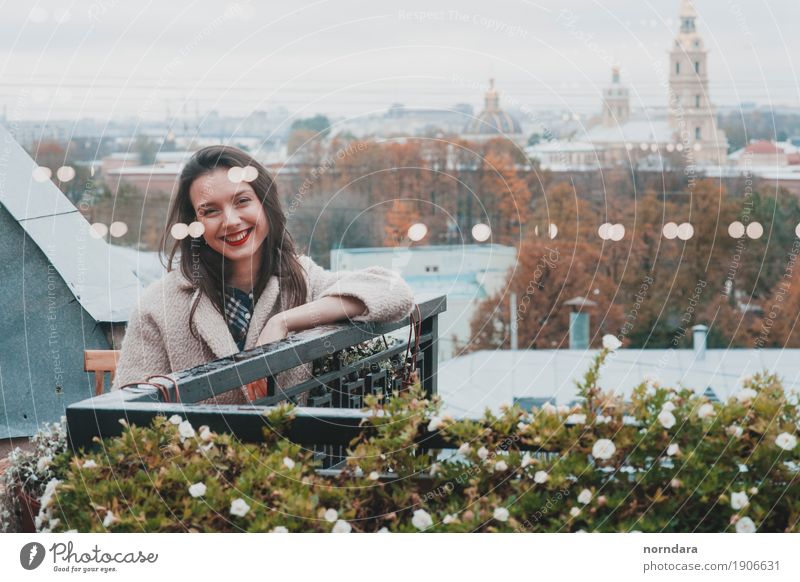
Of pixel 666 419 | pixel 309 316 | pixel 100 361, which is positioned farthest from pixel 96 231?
pixel 666 419

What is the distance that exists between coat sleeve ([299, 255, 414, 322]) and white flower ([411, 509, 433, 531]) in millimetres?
790

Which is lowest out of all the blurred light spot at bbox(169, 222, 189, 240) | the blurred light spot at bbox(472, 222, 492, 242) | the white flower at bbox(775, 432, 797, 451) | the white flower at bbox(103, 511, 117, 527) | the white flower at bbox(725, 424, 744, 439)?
the white flower at bbox(103, 511, 117, 527)

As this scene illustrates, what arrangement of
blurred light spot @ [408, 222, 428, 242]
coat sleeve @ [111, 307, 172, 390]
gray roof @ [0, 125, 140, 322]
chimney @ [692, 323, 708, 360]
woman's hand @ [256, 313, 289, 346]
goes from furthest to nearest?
A: chimney @ [692, 323, 708, 360], gray roof @ [0, 125, 140, 322], blurred light spot @ [408, 222, 428, 242], coat sleeve @ [111, 307, 172, 390], woman's hand @ [256, 313, 289, 346]

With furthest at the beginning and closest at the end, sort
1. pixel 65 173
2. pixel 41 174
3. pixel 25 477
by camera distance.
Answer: pixel 41 174, pixel 65 173, pixel 25 477

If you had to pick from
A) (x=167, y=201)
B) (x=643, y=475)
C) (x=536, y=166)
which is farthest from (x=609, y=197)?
(x=643, y=475)

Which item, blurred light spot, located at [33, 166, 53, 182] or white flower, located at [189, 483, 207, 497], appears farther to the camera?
blurred light spot, located at [33, 166, 53, 182]

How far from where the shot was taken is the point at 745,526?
1.71 meters

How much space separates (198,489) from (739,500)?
95 centimetres

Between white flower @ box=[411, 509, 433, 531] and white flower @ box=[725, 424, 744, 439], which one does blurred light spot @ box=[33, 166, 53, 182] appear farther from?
white flower @ box=[725, 424, 744, 439]

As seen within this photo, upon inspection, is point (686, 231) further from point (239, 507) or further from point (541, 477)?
point (239, 507)

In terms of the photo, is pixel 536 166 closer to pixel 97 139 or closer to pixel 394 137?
pixel 394 137

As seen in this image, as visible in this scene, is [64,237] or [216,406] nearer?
[216,406]

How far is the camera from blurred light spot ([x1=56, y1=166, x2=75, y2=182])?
3.22 meters
